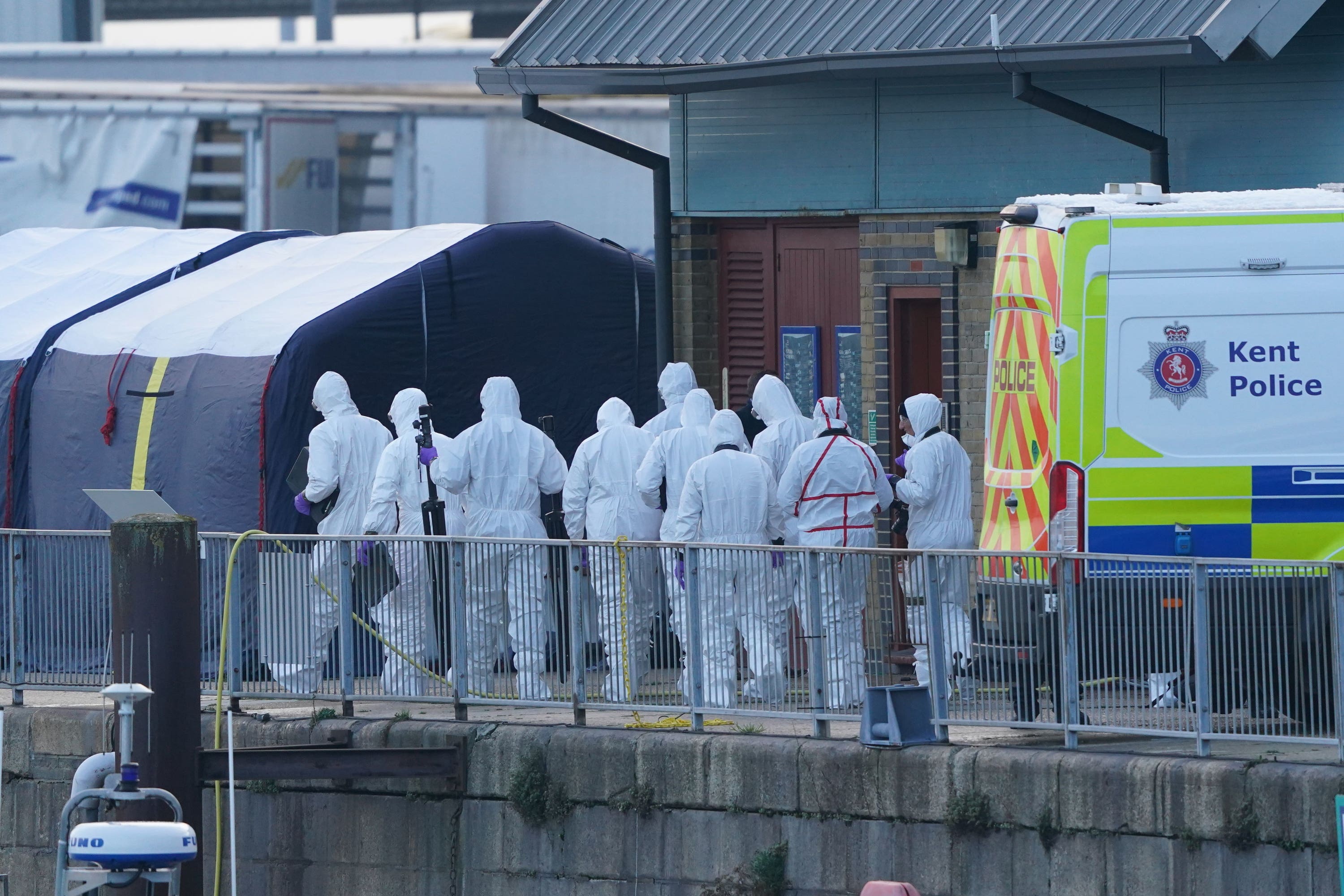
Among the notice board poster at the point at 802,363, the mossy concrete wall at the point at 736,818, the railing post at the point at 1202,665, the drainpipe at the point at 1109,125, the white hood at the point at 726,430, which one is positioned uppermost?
the drainpipe at the point at 1109,125

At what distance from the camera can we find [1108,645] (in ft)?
30.4

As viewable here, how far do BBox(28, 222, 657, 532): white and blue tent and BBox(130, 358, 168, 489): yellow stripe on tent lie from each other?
0.04 ft

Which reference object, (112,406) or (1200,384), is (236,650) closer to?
(112,406)

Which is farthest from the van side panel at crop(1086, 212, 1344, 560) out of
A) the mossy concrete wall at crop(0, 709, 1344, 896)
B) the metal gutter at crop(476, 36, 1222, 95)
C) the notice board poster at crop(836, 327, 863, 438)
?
the notice board poster at crop(836, 327, 863, 438)

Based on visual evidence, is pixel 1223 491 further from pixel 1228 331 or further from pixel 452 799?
pixel 452 799

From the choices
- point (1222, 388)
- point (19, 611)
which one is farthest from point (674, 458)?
point (19, 611)

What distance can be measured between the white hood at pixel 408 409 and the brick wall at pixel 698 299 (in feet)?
6.79

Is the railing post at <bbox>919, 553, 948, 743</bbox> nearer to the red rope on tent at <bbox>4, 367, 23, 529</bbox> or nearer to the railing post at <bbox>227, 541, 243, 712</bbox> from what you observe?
the railing post at <bbox>227, 541, 243, 712</bbox>

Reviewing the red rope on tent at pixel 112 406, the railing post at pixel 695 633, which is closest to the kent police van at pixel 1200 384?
the railing post at pixel 695 633

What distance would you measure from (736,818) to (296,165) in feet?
37.1

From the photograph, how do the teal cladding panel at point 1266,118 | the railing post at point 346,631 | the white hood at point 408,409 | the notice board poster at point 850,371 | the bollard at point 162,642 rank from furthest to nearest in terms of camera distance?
the notice board poster at point 850,371 → the white hood at point 408,409 → the teal cladding panel at point 1266,118 → the railing post at point 346,631 → the bollard at point 162,642

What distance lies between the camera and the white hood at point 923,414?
37.4 feet

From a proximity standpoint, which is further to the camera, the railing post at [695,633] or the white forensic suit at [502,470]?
the white forensic suit at [502,470]

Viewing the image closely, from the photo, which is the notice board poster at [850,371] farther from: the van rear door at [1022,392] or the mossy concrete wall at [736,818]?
the mossy concrete wall at [736,818]
